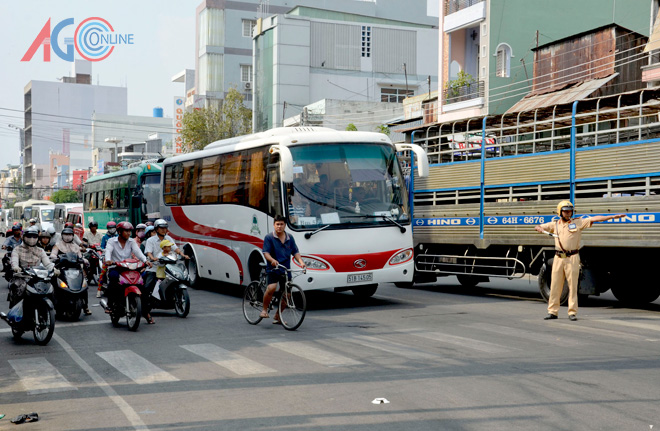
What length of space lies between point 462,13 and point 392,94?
1270 inches

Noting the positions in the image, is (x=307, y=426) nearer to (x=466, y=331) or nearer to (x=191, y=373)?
(x=191, y=373)

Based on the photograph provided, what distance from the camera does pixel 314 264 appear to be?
558 inches

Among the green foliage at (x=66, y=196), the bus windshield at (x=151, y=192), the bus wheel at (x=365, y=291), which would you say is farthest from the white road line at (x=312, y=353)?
the green foliage at (x=66, y=196)

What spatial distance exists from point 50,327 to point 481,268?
879 cm

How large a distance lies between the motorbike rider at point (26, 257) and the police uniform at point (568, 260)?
302 inches

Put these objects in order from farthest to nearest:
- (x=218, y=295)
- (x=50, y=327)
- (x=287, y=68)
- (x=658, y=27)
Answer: (x=287, y=68), (x=658, y=27), (x=218, y=295), (x=50, y=327)

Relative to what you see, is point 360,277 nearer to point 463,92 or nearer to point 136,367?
point 136,367

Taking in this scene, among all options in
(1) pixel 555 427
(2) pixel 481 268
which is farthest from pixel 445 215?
(1) pixel 555 427

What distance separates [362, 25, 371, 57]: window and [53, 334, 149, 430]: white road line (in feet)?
186

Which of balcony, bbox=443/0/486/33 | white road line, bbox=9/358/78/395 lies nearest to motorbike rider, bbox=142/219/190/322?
white road line, bbox=9/358/78/395

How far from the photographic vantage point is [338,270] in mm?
14305

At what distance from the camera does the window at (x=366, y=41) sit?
2566 inches

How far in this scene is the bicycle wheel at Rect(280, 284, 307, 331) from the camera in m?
11.9

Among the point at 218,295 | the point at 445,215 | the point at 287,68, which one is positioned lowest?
the point at 218,295
